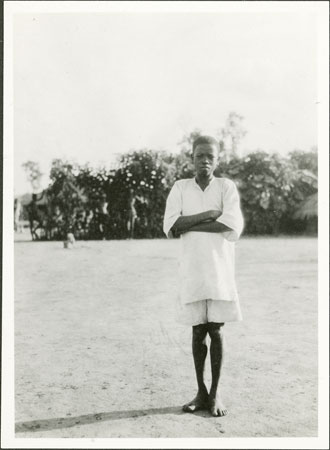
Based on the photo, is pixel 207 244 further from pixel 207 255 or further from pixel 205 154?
pixel 205 154

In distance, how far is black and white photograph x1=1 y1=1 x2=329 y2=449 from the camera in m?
2.97

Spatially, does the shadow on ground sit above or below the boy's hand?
below

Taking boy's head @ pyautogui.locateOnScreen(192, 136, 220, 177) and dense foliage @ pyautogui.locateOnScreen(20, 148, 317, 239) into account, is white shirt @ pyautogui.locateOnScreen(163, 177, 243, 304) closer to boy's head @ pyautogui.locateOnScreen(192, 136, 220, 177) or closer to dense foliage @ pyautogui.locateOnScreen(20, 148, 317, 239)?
boy's head @ pyautogui.locateOnScreen(192, 136, 220, 177)

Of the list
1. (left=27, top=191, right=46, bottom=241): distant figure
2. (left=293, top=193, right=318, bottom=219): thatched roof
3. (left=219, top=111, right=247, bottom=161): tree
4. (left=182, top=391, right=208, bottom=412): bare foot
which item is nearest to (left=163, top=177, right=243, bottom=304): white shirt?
(left=182, top=391, right=208, bottom=412): bare foot

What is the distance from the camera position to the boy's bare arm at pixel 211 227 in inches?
115

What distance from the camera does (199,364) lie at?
120 inches

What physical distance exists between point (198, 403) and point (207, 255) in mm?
959

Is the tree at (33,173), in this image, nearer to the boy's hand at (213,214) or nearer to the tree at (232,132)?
the tree at (232,132)

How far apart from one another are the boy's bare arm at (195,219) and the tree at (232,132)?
1301 millimetres

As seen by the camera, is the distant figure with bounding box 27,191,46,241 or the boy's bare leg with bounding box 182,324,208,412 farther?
the distant figure with bounding box 27,191,46,241

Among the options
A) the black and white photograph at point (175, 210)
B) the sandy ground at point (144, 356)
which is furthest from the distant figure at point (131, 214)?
the black and white photograph at point (175, 210)

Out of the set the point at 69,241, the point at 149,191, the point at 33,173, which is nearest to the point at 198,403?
the point at 33,173

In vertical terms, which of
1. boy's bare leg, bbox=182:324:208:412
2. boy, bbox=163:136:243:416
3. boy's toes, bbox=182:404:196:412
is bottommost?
boy's toes, bbox=182:404:196:412

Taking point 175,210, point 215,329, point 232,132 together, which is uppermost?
point 232,132
